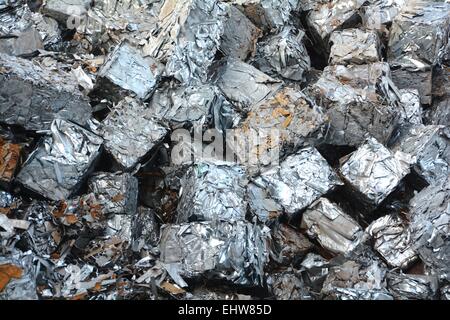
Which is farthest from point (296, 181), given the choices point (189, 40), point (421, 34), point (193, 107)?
point (421, 34)

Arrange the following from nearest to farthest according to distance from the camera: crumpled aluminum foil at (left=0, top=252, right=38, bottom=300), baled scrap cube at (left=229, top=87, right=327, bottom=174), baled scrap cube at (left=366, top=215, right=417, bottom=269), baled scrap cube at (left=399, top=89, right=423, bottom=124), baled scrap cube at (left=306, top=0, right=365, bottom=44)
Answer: crumpled aluminum foil at (left=0, top=252, right=38, bottom=300) → baled scrap cube at (left=366, top=215, right=417, bottom=269) → baled scrap cube at (left=229, top=87, right=327, bottom=174) → baled scrap cube at (left=399, top=89, right=423, bottom=124) → baled scrap cube at (left=306, top=0, right=365, bottom=44)

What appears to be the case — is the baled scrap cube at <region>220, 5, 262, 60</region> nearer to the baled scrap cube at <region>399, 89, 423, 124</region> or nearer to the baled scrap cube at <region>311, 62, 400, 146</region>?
the baled scrap cube at <region>311, 62, 400, 146</region>

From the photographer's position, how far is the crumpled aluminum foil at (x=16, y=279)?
7.61ft

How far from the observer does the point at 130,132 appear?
123 inches

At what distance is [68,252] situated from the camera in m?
2.79

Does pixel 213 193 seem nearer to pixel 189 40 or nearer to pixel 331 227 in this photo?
pixel 331 227

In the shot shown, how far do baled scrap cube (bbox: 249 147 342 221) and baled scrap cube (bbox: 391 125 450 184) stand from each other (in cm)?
53

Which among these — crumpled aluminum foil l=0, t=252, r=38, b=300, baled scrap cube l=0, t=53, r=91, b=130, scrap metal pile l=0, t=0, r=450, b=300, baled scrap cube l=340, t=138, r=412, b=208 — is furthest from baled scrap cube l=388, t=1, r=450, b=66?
crumpled aluminum foil l=0, t=252, r=38, b=300

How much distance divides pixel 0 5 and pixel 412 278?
10.7 feet

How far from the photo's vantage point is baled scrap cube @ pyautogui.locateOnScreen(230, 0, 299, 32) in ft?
12.7

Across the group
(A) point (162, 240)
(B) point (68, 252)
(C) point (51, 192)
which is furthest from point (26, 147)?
(A) point (162, 240)

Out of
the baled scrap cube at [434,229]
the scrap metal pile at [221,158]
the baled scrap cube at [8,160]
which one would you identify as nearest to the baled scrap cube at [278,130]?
the scrap metal pile at [221,158]

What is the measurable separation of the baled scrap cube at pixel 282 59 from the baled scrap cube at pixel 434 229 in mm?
1325

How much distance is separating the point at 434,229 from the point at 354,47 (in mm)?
1547
